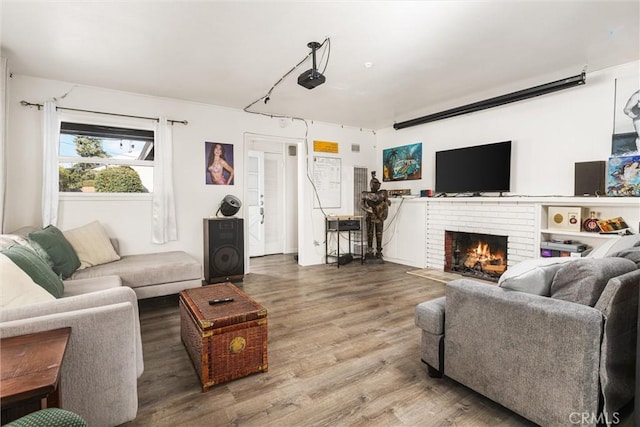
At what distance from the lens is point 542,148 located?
382 cm

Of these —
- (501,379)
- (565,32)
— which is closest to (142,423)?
(501,379)

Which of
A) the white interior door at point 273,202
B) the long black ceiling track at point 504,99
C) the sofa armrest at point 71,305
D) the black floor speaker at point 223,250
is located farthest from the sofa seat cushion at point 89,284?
the long black ceiling track at point 504,99

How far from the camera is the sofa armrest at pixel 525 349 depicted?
1.35m

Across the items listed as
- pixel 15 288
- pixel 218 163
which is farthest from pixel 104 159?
pixel 15 288

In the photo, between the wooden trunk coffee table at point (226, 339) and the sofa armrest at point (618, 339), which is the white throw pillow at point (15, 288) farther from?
the sofa armrest at point (618, 339)

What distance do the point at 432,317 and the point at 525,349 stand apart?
0.52m

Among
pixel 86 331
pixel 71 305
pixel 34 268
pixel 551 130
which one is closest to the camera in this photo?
pixel 86 331

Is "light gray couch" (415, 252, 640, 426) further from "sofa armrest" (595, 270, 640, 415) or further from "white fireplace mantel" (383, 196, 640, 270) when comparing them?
"white fireplace mantel" (383, 196, 640, 270)

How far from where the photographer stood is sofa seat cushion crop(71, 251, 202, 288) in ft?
9.96

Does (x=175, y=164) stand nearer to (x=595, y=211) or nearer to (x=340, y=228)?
(x=340, y=228)

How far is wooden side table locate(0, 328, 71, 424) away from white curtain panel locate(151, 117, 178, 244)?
9.84 ft

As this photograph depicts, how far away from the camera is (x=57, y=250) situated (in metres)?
2.72

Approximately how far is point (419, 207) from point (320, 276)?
2024 mm

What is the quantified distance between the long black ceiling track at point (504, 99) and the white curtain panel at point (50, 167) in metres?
4.83
